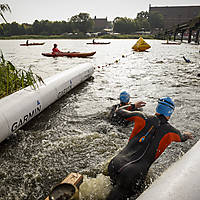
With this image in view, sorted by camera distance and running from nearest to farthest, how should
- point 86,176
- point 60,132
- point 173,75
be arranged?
point 86,176 < point 60,132 < point 173,75

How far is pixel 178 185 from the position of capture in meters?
1.99

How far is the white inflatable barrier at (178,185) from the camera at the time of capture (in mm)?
1873

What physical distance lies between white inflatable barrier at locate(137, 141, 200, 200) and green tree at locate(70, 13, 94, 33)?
352 feet

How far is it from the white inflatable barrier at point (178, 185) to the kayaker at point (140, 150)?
0.43 metres

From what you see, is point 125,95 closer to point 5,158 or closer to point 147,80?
point 5,158

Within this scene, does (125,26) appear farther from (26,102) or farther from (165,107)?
(165,107)

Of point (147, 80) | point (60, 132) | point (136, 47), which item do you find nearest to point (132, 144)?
point (60, 132)

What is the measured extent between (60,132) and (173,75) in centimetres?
925

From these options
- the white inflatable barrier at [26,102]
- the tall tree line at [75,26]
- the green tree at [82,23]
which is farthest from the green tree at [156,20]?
the white inflatable barrier at [26,102]

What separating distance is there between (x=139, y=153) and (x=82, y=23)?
110 metres

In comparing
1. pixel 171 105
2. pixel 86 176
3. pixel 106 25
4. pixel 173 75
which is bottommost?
pixel 86 176

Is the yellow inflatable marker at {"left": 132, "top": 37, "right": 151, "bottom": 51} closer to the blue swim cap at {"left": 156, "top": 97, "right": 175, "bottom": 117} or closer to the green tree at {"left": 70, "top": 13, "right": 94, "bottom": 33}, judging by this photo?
the blue swim cap at {"left": 156, "top": 97, "right": 175, "bottom": 117}

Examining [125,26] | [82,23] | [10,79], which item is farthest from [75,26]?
[10,79]

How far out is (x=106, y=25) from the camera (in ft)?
429
